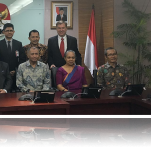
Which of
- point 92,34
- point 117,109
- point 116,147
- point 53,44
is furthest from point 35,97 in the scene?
point 92,34

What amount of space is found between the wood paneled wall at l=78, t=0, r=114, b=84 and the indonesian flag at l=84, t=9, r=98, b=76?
15 cm

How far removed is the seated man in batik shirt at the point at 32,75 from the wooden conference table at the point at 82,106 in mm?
933

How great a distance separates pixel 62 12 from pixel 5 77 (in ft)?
7.32

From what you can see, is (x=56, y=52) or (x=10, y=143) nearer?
(x=10, y=143)

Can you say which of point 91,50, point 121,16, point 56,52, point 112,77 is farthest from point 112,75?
point 121,16

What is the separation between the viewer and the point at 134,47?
20.3 feet

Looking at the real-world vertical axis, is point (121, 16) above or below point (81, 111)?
above

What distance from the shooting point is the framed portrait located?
6.18 metres

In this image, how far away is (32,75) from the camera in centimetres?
429

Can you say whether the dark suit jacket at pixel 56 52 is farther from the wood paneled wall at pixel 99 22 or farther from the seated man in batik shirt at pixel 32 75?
the wood paneled wall at pixel 99 22

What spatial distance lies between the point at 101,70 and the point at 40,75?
81 centimetres

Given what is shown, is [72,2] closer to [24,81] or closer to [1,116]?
[24,81]

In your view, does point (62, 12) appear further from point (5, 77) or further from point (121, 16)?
point (5, 77)

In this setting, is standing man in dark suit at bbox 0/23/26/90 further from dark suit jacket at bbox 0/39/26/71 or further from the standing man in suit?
the standing man in suit
